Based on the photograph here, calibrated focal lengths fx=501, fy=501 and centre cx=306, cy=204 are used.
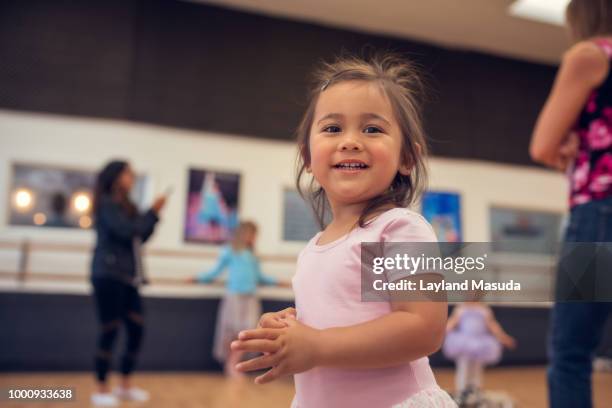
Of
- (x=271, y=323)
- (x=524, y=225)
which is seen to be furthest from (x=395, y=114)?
(x=524, y=225)

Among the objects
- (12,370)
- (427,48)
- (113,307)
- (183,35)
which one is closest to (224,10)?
(183,35)

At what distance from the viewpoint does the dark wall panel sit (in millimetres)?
4168

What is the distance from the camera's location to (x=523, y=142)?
5.45m

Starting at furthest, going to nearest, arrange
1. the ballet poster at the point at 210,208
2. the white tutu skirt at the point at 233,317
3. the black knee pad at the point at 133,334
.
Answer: the ballet poster at the point at 210,208 → the white tutu skirt at the point at 233,317 → the black knee pad at the point at 133,334

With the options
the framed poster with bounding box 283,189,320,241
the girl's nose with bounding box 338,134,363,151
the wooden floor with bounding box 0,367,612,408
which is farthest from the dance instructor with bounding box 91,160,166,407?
the girl's nose with bounding box 338,134,363,151

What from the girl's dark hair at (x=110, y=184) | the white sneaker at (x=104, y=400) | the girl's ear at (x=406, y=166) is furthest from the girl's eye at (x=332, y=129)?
the white sneaker at (x=104, y=400)

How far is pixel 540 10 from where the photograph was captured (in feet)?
15.1

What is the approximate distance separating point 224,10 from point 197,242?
2185 millimetres

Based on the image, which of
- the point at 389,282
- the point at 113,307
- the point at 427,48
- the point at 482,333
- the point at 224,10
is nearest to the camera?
the point at 389,282

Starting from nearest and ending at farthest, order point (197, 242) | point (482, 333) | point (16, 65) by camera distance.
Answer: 1. point (482, 333)
2. point (16, 65)
3. point (197, 242)

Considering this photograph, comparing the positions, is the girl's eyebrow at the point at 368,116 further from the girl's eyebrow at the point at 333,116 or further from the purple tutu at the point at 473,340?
the purple tutu at the point at 473,340

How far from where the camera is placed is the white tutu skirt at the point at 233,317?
12.9ft

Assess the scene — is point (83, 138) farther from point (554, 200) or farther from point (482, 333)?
point (554, 200)

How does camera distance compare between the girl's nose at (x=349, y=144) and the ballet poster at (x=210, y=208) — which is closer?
the girl's nose at (x=349, y=144)
